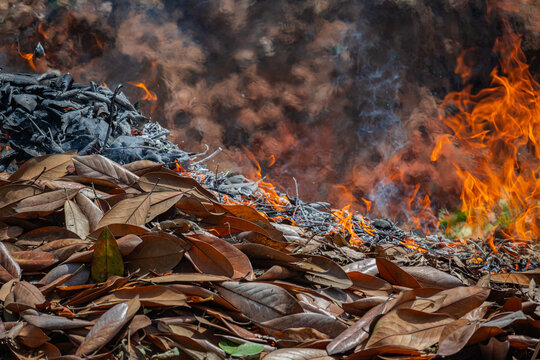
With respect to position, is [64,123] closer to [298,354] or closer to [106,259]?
[106,259]

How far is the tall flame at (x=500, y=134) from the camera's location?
4.83m

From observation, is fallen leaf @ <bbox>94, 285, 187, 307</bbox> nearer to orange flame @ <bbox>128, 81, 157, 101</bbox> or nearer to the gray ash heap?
the gray ash heap

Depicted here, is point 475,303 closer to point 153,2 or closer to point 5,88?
point 5,88

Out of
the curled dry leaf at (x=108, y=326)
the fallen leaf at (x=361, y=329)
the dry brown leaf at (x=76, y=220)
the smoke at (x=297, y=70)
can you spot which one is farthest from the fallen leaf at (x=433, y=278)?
the smoke at (x=297, y=70)

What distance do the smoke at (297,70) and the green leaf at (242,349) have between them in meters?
4.00

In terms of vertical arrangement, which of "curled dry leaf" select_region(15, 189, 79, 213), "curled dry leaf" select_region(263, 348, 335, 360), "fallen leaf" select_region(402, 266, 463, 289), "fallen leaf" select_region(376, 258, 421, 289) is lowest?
"fallen leaf" select_region(402, 266, 463, 289)

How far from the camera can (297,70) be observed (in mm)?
5039

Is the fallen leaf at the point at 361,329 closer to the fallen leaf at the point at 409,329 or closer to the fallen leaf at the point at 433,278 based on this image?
the fallen leaf at the point at 409,329

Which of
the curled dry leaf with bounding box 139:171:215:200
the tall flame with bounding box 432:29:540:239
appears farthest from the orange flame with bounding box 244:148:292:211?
the tall flame with bounding box 432:29:540:239

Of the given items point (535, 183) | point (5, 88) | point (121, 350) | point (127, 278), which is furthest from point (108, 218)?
point (535, 183)

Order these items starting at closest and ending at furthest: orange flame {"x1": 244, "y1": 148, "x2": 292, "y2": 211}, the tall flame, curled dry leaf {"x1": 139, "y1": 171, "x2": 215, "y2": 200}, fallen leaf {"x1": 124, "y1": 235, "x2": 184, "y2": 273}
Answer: fallen leaf {"x1": 124, "y1": 235, "x2": 184, "y2": 273}, curled dry leaf {"x1": 139, "y1": 171, "x2": 215, "y2": 200}, orange flame {"x1": 244, "y1": 148, "x2": 292, "y2": 211}, the tall flame

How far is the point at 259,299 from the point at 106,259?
1.15 ft

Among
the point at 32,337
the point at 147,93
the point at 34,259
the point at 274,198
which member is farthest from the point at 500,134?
the point at 32,337

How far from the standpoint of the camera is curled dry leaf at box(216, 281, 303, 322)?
1.03 metres
